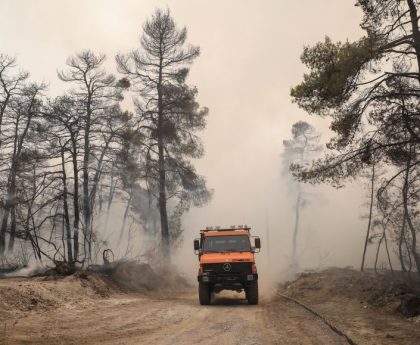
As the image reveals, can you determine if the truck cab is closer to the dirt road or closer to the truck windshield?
the truck windshield

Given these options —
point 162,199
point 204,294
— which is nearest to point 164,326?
point 204,294

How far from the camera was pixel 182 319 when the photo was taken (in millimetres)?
11773

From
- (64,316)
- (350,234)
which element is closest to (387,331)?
(64,316)

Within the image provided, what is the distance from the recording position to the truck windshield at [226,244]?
16.8 meters

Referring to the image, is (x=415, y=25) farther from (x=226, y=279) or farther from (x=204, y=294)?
(x=204, y=294)

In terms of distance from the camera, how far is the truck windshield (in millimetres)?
16766

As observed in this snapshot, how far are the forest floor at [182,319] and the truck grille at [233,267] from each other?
1347 mm

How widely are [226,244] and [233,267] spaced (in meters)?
1.48

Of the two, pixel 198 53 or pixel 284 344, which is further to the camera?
pixel 198 53

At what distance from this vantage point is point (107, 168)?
28.1 meters

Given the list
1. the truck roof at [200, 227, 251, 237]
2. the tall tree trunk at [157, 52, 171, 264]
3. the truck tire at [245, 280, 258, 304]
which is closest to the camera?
the truck tire at [245, 280, 258, 304]

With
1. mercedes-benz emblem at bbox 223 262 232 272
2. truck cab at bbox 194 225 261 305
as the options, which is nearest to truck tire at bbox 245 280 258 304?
truck cab at bbox 194 225 261 305

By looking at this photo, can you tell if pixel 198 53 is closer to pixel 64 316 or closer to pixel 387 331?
pixel 64 316

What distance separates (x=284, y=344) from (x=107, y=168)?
847 inches
